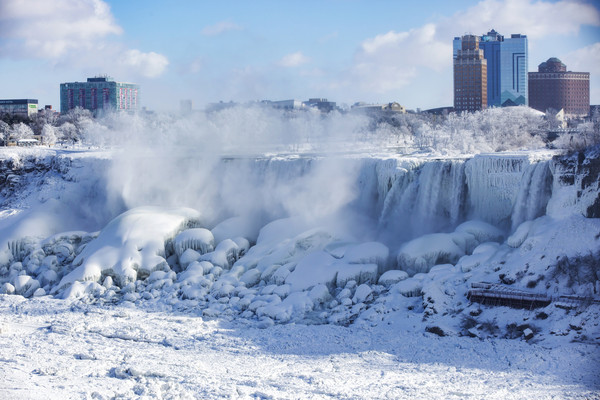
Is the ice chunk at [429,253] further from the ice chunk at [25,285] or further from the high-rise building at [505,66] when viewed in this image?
the high-rise building at [505,66]

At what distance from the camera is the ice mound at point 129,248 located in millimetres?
21953

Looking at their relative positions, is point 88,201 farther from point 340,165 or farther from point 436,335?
point 436,335

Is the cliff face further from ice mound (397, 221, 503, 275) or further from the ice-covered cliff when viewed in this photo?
ice mound (397, 221, 503, 275)

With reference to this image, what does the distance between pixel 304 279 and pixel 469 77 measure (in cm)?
8605

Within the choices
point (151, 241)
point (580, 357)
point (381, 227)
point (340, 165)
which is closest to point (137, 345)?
point (151, 241)

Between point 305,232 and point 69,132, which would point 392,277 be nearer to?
point 305,232

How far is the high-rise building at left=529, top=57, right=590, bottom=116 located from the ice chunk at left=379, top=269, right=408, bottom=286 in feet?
198

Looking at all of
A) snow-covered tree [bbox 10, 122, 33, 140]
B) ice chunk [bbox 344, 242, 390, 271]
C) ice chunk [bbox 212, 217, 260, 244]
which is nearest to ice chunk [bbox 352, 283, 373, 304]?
ice chunk [bbox 344, 242, 390, 271]

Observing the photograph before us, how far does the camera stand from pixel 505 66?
14650cm

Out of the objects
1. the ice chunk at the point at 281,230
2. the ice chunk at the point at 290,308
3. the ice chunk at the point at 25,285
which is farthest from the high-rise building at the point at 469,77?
the ice chunk at the point at 290,308

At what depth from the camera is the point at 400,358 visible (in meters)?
14.5

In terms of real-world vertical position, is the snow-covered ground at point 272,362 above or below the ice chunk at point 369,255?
below

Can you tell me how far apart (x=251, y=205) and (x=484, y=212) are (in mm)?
10070

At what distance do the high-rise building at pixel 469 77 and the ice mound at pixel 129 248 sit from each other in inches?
3091
